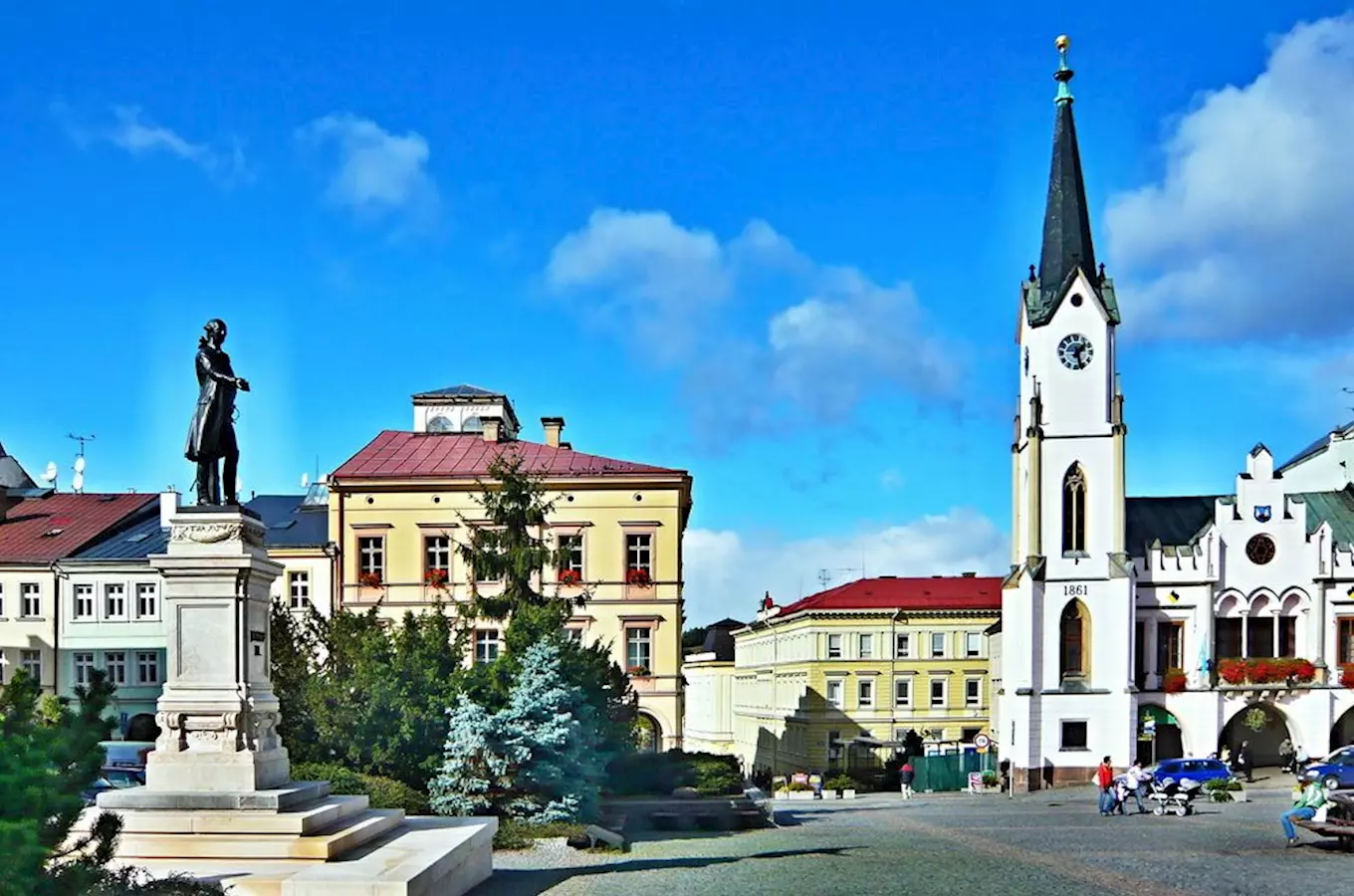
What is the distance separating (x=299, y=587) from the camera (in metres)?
53.8

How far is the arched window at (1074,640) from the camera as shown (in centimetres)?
5312

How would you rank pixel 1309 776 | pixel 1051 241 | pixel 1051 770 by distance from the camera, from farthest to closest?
pixel 1051 241
pixel 1051 770
pixel 1309 776

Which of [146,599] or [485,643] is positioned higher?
[146,599]

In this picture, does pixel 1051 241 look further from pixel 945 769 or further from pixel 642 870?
pixel 642 870

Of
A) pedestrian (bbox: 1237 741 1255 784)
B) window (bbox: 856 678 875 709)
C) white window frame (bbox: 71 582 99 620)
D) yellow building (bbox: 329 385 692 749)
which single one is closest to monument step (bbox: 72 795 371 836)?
yellow building (bbox: 329 385 692 749)

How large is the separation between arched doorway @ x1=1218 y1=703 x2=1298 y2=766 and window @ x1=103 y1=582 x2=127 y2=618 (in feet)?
133

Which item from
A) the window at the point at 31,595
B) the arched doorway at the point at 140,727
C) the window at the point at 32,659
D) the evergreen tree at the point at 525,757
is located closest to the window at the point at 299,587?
the arched doorway at the point at 140,727

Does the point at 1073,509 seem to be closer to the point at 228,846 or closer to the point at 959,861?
the point at 959,861

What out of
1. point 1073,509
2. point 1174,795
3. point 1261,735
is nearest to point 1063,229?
point 1073,509

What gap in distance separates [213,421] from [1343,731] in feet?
157

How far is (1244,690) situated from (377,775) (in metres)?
38.0

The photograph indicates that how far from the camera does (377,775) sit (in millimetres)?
25250

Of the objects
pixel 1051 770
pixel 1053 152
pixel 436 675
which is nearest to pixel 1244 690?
pixel 1051 770

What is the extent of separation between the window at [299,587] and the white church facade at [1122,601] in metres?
26.2
